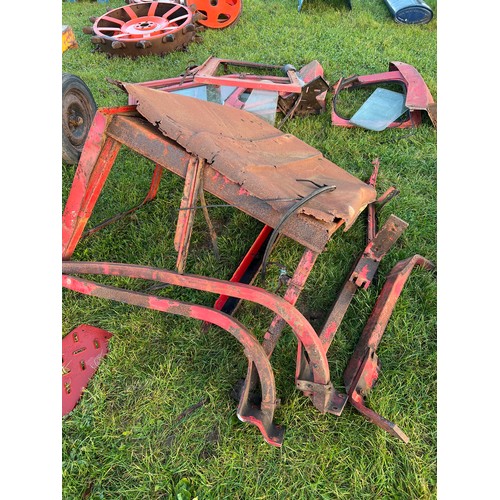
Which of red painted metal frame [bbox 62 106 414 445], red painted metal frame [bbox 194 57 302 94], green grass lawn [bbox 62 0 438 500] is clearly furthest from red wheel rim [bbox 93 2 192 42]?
red painted metal frame [bbox 62 106 414 445]

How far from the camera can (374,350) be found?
2.40m

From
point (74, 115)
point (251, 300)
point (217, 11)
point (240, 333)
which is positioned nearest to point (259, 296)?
point (251, 300)

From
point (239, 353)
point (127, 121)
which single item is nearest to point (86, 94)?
point (127, 121)

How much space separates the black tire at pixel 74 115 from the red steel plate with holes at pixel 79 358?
1503 millimetres

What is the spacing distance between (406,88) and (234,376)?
3581 mm

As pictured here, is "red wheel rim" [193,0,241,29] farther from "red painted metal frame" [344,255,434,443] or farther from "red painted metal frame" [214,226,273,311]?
"red painted metal frame" [344,255,434,443]

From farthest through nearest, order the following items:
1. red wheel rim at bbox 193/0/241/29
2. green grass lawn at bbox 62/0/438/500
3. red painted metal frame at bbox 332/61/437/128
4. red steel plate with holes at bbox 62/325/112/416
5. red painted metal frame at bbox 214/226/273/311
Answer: red wheel rim at bbox 193/0/241/29 < red painted metal frame at bbox 332/61/437/128 < red painted metal frame at bbox 214/226/273/311 < red steel plate with holes at bbox 62/325/112/416 < green grass lawn at bbox 62/0/438/500

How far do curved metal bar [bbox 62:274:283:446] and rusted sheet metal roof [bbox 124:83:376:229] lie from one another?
603mm

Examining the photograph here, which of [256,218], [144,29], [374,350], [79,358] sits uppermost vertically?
[256,218]

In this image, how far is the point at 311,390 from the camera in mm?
2113

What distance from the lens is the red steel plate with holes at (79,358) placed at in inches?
97.3

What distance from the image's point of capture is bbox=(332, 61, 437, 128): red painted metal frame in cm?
413

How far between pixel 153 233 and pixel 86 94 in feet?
4.70

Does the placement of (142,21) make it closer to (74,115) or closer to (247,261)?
(74,115)
